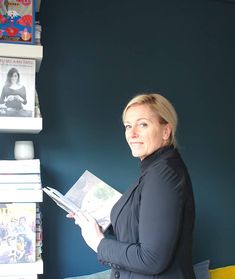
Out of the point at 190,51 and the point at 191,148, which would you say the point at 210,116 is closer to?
the point at 191,148

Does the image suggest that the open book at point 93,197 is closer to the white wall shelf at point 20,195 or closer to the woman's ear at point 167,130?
the white wall shelf at point 20,195

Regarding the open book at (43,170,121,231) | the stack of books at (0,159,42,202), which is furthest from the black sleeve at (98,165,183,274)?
the stack of books at (0,159,42,202)

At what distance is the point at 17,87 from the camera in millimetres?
1546

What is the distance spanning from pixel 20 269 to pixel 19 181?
1.10ft

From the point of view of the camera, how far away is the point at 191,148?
212cm

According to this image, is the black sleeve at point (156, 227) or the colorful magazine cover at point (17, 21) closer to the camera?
the black sleeve at point (156, 227)

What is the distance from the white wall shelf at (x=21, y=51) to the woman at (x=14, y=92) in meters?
0.07

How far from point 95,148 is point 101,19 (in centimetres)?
67

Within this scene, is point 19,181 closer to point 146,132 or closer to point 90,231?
point 90,231

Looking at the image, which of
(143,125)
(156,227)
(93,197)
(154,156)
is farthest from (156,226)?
(93,197)

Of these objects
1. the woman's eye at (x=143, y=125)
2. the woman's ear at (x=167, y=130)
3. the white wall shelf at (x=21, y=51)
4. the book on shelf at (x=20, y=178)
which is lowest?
the book on shelf at (x=20, y=178)

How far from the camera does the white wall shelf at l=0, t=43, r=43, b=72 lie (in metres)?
1.51

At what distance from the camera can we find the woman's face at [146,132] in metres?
1.28

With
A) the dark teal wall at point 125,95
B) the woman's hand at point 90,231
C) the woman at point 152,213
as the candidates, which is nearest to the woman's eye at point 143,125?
the woman at point 152,213
